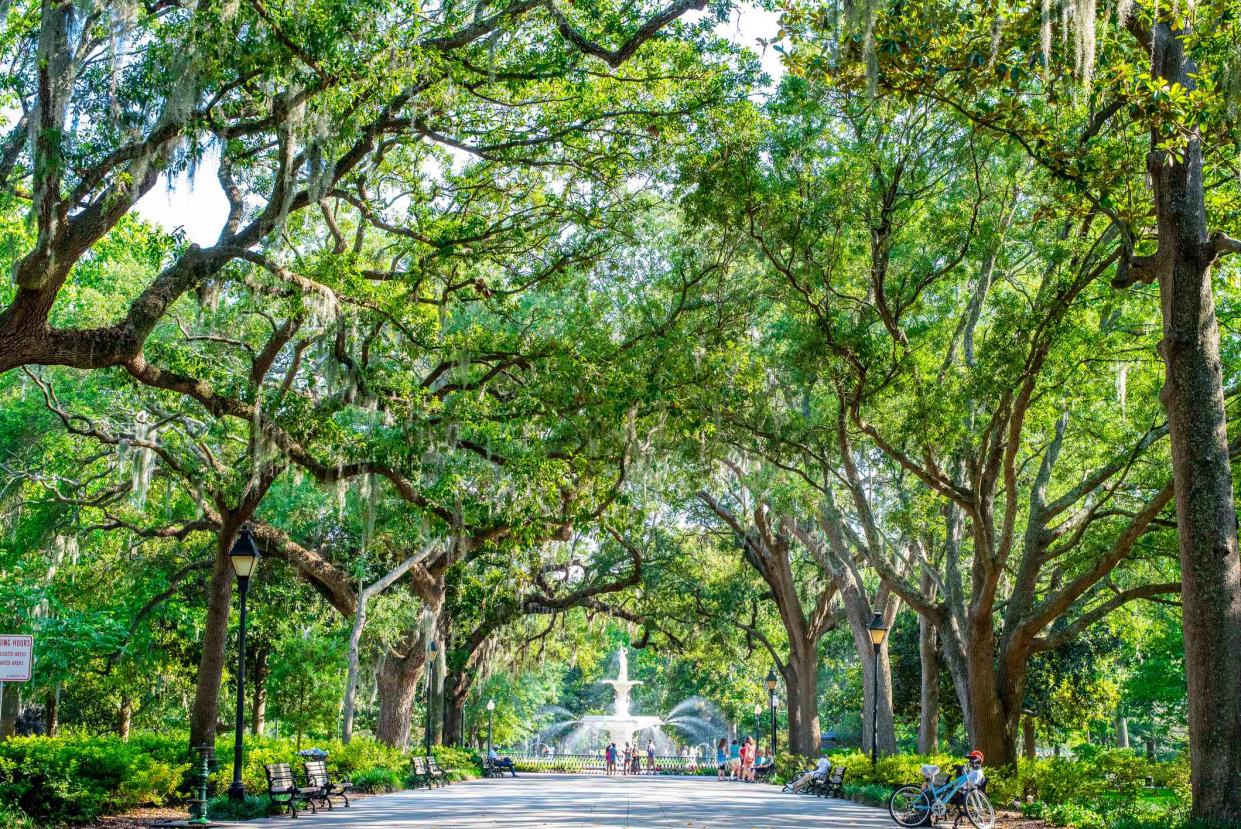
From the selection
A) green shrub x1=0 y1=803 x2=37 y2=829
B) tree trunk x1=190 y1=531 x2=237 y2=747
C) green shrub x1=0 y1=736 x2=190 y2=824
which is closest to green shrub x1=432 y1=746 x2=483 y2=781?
tree trunk x1=190 y1=531 x2=237 y2=747

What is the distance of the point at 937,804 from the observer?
557 inches

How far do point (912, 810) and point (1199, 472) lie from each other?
650 centimetres

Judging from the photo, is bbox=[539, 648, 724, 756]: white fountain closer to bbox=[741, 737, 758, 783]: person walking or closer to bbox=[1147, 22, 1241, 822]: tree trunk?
bbox=[741, 737, 758, 783]: person walking

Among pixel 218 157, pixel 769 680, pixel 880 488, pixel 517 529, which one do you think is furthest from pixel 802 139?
pixel 769 680

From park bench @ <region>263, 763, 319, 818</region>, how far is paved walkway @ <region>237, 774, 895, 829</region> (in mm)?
307

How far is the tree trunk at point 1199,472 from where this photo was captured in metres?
9.77

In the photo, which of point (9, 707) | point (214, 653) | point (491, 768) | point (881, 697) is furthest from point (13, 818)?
point (491, 768)

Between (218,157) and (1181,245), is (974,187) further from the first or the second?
(218,157)

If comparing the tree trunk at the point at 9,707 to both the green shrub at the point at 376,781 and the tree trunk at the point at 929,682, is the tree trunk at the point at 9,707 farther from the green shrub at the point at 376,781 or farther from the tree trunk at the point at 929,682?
the tree trunk at the point at 929,682

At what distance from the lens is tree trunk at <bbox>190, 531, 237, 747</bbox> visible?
16359mm

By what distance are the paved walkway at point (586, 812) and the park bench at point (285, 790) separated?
12.1 inches

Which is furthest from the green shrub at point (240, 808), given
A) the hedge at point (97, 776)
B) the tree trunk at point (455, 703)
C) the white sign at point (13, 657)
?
the tree trunk at point (455, 703)

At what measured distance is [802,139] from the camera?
1555 cm

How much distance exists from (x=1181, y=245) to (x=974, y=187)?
642 centimetres
